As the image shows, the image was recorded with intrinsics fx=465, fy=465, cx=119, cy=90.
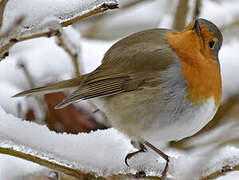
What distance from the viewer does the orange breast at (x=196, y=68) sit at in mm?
2172

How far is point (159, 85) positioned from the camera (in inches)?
88.2

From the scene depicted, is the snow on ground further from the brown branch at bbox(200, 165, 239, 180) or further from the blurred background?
the blurred background

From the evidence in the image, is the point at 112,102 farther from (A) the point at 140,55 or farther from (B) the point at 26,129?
(B) the point at 26,129

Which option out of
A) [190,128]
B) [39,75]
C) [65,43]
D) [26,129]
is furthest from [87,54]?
[26,129]

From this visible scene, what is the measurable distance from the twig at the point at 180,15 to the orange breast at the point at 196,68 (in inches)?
32.5

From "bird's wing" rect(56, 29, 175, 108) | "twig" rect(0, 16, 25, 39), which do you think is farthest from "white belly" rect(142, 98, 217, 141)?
"twig" rect(0, 16, 25, 39)

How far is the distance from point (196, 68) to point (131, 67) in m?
0.34

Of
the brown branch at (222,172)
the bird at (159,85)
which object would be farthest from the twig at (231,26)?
the brown branch at (222,172)

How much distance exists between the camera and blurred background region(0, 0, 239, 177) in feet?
9.13

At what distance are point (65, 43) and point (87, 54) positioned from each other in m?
1.10

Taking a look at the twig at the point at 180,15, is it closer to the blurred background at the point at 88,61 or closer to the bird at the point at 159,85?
the blurred background at the point at 88,61

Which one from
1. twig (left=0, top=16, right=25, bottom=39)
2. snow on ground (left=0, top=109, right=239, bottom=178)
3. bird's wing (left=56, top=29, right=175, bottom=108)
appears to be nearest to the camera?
twig (left=0, top=16, right=25, bottom=39)

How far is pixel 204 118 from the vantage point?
218 cm

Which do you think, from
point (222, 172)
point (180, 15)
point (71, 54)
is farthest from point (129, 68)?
point (180, 15)
